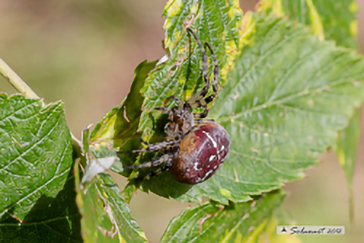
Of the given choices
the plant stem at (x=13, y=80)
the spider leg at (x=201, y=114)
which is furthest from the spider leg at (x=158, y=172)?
the plant stem at (x=13, y=80)

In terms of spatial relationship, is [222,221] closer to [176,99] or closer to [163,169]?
[163,169]

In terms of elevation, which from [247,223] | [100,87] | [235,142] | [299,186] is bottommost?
[247,223]

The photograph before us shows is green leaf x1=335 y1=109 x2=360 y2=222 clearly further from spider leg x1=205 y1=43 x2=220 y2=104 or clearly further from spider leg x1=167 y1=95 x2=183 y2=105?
spider leg x1=167 y1=95 x2=183 y2=105

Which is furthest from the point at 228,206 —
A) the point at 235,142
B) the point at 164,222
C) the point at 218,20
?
the point at 164,222

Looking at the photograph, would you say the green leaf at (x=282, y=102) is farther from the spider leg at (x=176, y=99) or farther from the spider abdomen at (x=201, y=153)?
the spider leg at (x=176, y=99)

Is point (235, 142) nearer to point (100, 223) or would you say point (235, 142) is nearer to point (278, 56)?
point (278, 56)

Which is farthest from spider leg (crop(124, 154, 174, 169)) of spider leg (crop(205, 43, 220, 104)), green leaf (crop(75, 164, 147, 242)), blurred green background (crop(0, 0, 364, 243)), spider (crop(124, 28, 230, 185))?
blurred green background (crop(0, 0, 364, 243))

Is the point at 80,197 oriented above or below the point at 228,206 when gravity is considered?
below
